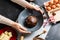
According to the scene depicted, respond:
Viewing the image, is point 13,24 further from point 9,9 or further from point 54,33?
point 54,33

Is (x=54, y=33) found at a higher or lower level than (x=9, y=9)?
lower

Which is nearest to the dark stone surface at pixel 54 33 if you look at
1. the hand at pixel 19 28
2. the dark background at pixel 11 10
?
the dark background at pixel 11 10

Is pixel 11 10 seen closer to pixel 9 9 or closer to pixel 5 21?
pixel 9 9

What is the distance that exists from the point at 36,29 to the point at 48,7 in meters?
0.17

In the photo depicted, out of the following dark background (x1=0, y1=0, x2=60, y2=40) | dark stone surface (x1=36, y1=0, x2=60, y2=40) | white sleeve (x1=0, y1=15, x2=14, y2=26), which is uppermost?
dark background (x1=0, y1=0, x2=60, y2=40)

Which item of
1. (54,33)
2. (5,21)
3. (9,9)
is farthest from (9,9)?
(54,33)

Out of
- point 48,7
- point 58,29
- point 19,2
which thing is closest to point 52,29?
point 58,29

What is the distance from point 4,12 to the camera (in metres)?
1.44

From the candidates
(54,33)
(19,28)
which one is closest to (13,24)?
(19,28)

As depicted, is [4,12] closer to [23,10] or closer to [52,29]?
[23,10]

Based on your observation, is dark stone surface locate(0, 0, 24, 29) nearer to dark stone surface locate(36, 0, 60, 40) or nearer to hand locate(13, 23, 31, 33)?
hand locate(13, 23, 31, 33)

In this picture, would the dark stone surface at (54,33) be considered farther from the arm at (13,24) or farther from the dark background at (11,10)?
the arm at (13,24)

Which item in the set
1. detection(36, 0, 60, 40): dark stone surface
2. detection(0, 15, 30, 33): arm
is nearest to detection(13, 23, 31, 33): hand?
detection(0, 15, 30, 33): arm

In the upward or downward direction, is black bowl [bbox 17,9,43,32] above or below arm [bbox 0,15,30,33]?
above
